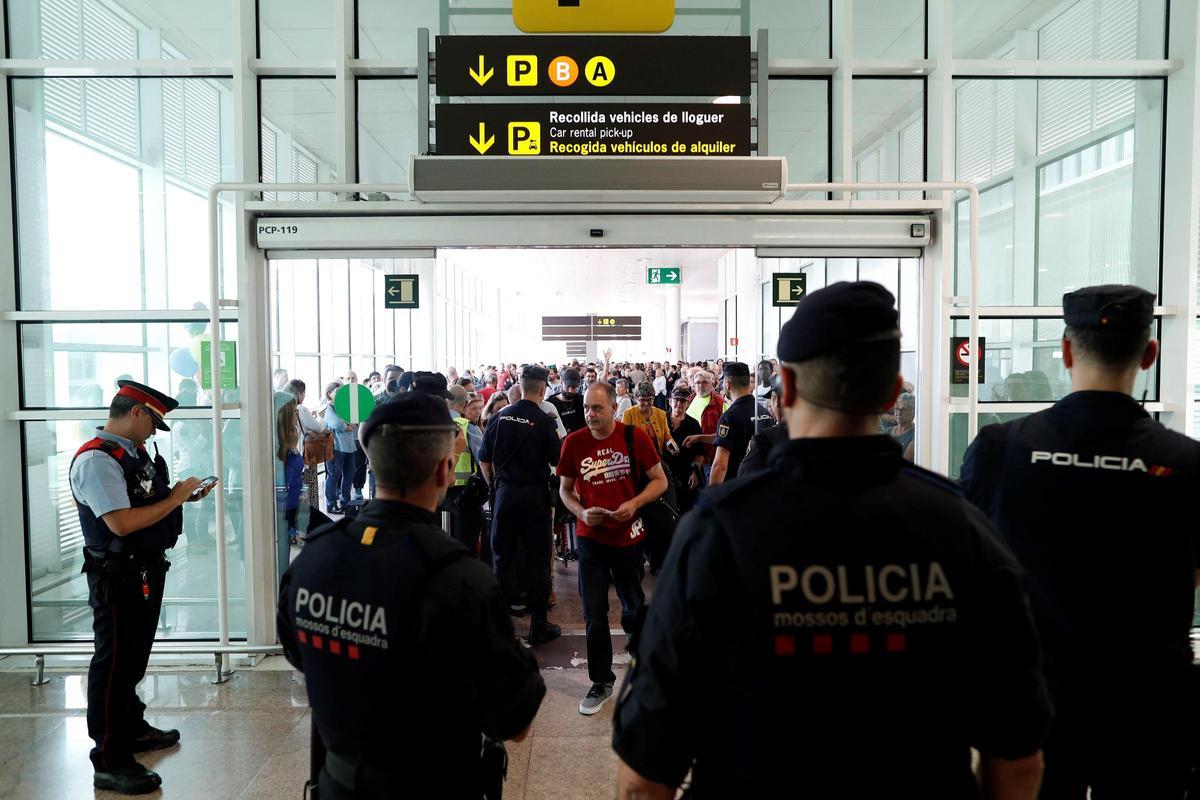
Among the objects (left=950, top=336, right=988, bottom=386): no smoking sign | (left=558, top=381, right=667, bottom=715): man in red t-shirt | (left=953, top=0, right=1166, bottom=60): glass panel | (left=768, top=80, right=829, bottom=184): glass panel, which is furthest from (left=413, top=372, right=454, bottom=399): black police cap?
(left=953, top=0, right=1166, bottom=60): glass panel

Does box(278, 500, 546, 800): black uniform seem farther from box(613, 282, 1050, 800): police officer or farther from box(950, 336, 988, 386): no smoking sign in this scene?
box(950, 336, 988, 386): no smoking sign

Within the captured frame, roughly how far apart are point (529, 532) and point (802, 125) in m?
3.44

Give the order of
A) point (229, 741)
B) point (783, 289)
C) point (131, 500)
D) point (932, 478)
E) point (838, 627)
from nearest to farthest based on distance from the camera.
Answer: point (838, 627) → point (932, 478) → point (131, 500) → point (229, 741) → point (783, 289)

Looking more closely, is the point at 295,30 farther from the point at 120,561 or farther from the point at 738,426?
the point at 738,426

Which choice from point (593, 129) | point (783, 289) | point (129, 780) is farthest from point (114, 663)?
point (783, 289)

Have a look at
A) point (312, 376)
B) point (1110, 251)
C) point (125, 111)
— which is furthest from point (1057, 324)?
point (312, 376)

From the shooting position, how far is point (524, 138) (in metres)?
4.47

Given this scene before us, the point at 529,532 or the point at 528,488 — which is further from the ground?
the point at 528,488

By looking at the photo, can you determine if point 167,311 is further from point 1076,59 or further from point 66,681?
point 1076,59

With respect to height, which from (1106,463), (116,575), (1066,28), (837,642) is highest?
(1066,28)

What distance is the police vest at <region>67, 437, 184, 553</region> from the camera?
362 centimetres

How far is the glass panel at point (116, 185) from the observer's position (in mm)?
5324

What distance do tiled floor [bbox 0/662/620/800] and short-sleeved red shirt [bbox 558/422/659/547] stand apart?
103 centimetres

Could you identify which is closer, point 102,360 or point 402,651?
point 402,651
